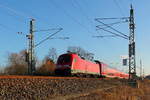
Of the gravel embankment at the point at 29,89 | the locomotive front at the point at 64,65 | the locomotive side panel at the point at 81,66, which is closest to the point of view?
the gravel embankment at the point at 29,89

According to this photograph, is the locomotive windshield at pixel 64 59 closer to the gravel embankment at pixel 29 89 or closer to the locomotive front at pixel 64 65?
the locomotive front at pixel 64 65

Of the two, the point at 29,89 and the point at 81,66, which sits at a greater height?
the point at 81,66

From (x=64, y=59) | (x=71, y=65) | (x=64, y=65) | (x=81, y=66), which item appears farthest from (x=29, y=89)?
(x=81, y=66)

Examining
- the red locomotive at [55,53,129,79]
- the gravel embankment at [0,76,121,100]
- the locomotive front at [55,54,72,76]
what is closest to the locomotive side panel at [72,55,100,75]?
the red locomotive at [55,53,129,79]

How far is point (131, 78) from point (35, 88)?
796 inches

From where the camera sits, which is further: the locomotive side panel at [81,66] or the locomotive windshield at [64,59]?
the locomotive windshield at [64,59]

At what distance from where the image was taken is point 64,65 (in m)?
Answer: 33.3

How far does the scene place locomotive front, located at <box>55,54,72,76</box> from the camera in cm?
3259

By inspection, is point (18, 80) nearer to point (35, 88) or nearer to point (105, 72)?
point (35, 88)

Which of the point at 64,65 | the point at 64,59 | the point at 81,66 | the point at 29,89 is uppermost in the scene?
the point at 64,59

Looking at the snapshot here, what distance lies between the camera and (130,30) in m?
32.2

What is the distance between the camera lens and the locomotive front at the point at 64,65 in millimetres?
32594

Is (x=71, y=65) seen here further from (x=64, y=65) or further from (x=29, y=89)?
(x=29, y=89)

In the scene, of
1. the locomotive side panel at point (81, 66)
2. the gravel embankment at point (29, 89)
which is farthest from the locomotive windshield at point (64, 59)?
the gravel embankment at point (29, 89)
